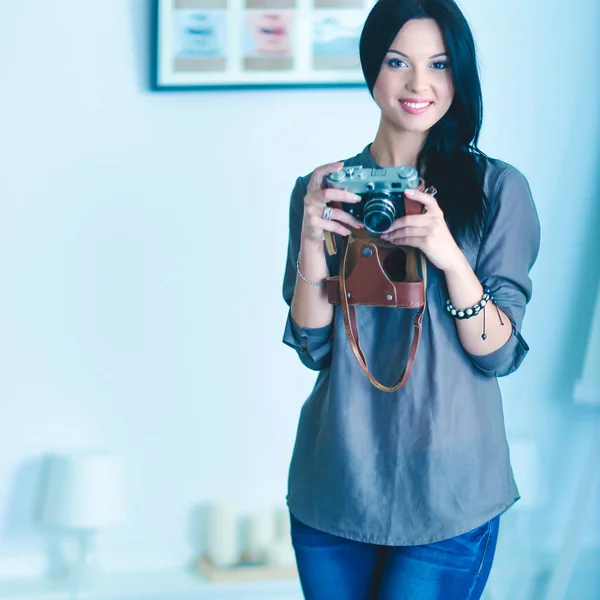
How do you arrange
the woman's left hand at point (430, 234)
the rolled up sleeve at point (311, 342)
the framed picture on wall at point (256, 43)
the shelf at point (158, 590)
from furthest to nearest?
1. the shelf at point (158, 590)
2. the framed picture on wall at point (256, 43)
3. the rolled up sleeve at point (311, 342)
4. the woman's left hand at point (430, 234)

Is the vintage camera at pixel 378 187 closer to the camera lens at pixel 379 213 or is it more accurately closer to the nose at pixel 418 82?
the camera lens at pixel 379 213

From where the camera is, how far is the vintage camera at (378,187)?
0.98m

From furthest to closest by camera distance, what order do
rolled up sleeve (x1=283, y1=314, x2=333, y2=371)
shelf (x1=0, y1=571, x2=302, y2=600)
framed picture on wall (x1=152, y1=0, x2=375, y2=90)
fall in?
shelf (x1=0, y1=571, x2=302, y2=600) < framed picture on wall (x1=152, y1=0, x2=375, y2=90) < rolled up sleeve (x1=283, y1=314, x2=333, y2=371)

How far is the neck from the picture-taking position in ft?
3.61

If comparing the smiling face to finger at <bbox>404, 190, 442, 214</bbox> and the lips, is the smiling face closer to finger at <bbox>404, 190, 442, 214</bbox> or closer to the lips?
the lips

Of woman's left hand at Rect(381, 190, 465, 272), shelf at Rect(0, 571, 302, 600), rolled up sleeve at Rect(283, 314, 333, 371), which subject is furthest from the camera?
shelf at Rect(0, 571, 302, 600)

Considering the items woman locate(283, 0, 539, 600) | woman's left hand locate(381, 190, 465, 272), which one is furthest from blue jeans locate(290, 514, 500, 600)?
woman's left hand locate(381, 190, 465, 272)

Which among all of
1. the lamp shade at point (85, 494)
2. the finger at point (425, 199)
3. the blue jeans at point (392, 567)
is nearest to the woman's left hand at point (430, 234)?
the finger at point (425, 199)

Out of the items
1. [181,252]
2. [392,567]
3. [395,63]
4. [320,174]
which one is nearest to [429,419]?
[392,567]

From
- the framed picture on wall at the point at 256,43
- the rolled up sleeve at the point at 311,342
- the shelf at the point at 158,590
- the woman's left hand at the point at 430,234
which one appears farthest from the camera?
the shelf at the point at 158,590

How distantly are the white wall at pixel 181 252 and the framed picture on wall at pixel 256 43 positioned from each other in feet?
0.13

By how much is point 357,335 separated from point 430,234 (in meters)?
0.16

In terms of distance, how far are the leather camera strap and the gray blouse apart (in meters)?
0.02

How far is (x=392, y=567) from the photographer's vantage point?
1029 mm
